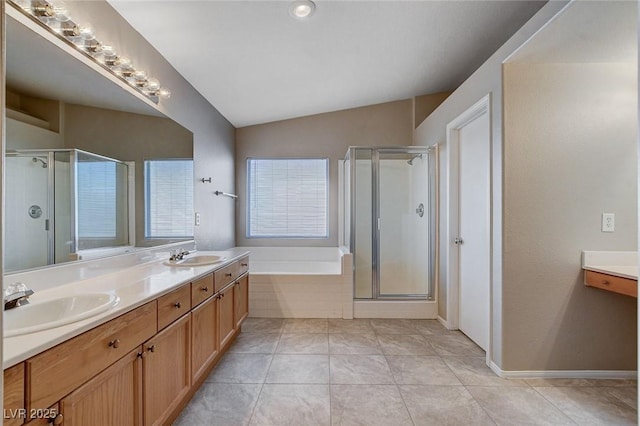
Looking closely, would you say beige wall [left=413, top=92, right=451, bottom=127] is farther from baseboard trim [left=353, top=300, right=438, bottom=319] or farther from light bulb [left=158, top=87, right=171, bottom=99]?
light bulb [left=158, top=87, right=171, bottom=99]

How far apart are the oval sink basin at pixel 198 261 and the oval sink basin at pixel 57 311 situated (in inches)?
33.1

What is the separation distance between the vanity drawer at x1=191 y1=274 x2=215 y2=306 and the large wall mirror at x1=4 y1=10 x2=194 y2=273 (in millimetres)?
558

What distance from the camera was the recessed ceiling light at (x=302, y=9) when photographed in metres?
1.84

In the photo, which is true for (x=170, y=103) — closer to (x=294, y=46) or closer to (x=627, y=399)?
(x=294, y=46)

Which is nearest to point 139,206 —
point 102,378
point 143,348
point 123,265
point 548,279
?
point 123,265

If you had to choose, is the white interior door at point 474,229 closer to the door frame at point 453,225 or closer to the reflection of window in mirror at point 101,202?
the door frame at point 453,225

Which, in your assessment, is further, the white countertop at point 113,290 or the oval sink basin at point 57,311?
the oval sink basin at point 57,311

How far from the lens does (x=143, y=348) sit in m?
1.24

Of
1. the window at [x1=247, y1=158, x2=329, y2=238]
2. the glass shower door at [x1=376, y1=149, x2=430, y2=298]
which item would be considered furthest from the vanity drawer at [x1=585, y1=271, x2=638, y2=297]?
the window at [x1=247, y1=158, x2=329, y2=238]

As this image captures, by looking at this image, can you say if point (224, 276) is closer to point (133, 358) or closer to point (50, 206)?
point (133, 358)

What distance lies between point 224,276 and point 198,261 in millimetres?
311

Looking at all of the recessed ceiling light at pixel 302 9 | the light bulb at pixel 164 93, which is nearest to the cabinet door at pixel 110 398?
the light bulb at pixel 164 93

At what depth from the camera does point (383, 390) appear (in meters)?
1.88

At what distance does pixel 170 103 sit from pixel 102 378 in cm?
206
